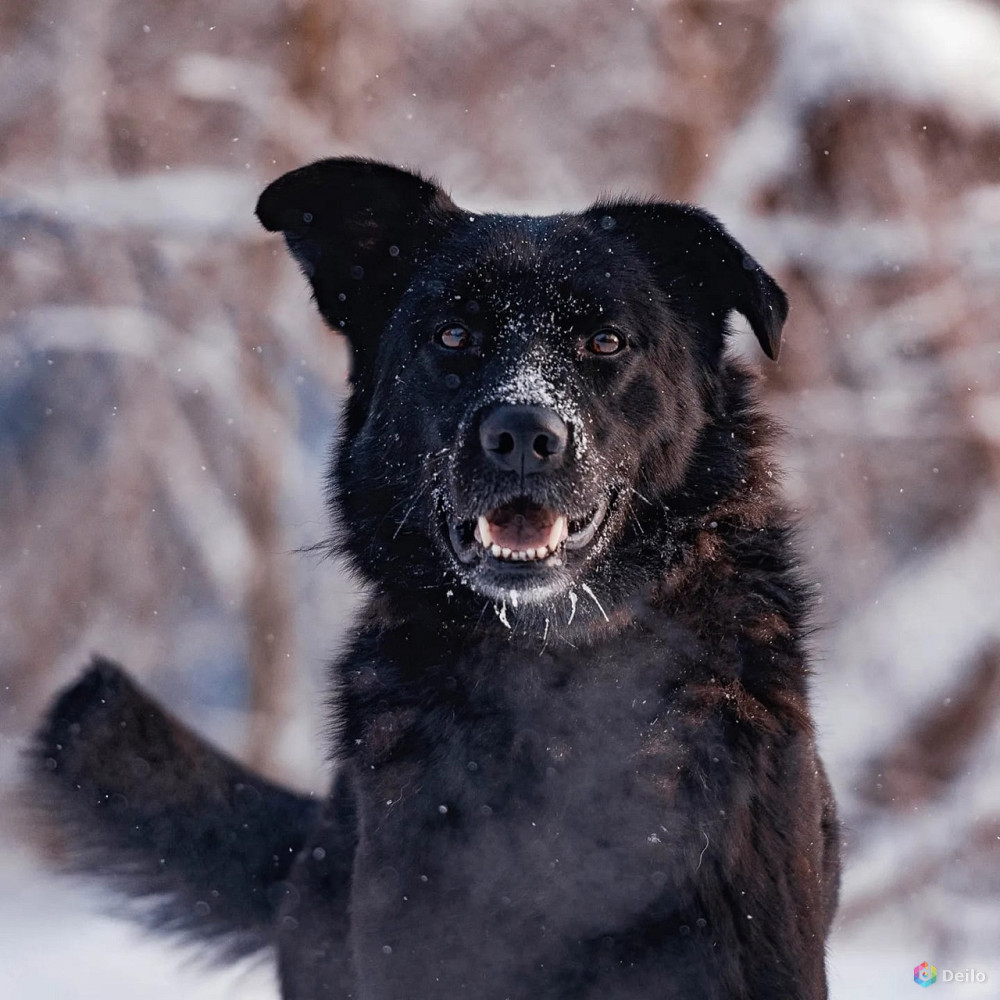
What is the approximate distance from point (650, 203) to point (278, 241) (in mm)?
6808

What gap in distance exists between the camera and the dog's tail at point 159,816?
3.59 meters

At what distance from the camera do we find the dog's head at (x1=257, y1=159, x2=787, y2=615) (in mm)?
2713

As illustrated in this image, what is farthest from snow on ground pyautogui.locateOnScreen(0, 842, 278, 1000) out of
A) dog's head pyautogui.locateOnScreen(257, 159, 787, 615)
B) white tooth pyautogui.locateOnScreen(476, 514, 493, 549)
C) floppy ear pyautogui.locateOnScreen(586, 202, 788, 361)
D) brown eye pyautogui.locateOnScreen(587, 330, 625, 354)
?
floppy ear pyautogui.locateOnScreen(586, 202, 788, 361)

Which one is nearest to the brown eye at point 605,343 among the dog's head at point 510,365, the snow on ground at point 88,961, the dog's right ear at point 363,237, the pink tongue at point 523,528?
the dog's head at point 510,365

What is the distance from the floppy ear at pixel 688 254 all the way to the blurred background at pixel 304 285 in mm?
5865

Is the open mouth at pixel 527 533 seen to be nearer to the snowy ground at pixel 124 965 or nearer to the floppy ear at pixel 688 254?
the floppy ear at pixel 688 254

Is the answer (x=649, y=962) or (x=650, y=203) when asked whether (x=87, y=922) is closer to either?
(x=649, y=962)

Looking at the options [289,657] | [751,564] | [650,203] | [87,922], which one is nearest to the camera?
[751,564]

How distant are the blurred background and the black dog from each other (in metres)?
6.01

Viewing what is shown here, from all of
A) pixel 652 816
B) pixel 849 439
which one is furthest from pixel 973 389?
pixel 652 816

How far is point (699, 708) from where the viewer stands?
2.78 m

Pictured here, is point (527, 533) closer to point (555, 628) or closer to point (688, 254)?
point (555, 628)

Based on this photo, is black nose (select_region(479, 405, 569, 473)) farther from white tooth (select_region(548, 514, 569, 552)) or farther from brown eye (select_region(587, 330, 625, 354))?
brown eye (select_region(587, 330, 625, 354))

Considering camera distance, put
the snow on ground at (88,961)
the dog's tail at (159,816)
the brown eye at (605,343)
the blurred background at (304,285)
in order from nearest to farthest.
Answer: the brown eye at (605,343)
the dog's tail at (159,816)
the snow on ground at (88,961)
the blurred background at (304,285)
